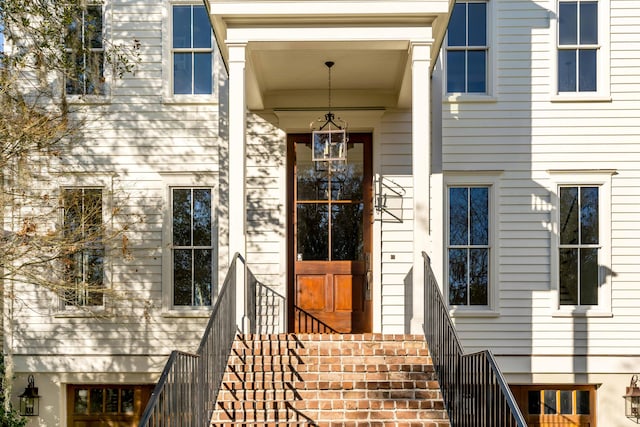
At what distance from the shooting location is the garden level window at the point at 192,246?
26.6 feet

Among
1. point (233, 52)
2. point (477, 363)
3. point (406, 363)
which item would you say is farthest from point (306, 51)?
point (477, 363)

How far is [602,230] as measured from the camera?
26.0ft

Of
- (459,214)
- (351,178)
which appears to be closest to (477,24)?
(459,214)

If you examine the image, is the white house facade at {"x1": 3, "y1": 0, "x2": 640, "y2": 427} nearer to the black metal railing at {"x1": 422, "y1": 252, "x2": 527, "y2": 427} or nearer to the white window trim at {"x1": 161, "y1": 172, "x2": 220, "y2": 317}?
the white window trim at {"x1": 161, "y1": 172, "x2": 220, "y2": 317}

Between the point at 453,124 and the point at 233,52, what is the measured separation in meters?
3.51

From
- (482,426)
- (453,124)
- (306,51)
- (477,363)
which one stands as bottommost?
(482,426)

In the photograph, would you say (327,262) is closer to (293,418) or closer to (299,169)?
(299,169)

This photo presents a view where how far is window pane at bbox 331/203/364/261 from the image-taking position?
7562mm

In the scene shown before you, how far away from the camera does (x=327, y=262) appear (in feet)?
24.8

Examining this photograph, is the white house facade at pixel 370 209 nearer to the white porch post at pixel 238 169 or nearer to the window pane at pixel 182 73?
the window pane at pixel 182 73

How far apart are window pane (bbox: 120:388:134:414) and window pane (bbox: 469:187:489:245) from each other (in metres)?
5.14

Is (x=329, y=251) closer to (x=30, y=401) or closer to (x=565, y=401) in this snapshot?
(x=565, y=401)

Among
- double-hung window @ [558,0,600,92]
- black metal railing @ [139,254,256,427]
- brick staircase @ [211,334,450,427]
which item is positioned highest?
double-hung window @ [558,0,600,92]

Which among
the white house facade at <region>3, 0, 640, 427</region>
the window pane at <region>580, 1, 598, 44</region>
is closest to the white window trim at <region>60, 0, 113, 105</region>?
the white house facade at <region>3, 0, 640, 427</region>
